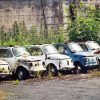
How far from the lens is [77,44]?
2950 centimetres

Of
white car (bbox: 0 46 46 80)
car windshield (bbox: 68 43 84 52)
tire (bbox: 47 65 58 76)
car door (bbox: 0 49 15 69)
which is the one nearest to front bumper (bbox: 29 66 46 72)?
white car (bbox: 0 46 46 80)

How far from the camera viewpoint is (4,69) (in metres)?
24.1

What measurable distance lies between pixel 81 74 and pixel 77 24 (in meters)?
9.12

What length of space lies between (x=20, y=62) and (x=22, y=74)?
0.63 metres

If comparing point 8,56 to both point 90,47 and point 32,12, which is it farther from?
point 32,12

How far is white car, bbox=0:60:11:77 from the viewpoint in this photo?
23980mm

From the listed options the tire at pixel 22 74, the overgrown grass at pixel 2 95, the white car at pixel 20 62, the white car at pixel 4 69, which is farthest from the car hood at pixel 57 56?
the overgrown grass at pixel 2 95

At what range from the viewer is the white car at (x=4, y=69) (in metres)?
24.0

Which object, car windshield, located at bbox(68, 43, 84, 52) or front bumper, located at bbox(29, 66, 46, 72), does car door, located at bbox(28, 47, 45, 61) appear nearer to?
front bumper, located at bbox(29, 66, 46, 72)

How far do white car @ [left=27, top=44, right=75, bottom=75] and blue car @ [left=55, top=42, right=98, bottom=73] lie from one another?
3.24 feet

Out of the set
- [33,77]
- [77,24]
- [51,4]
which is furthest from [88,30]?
[33,77]

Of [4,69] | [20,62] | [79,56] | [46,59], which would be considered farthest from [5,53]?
[79,56]

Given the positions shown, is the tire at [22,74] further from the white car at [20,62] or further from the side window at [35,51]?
the side window at [35,51]

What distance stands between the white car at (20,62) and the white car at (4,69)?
0.66m
